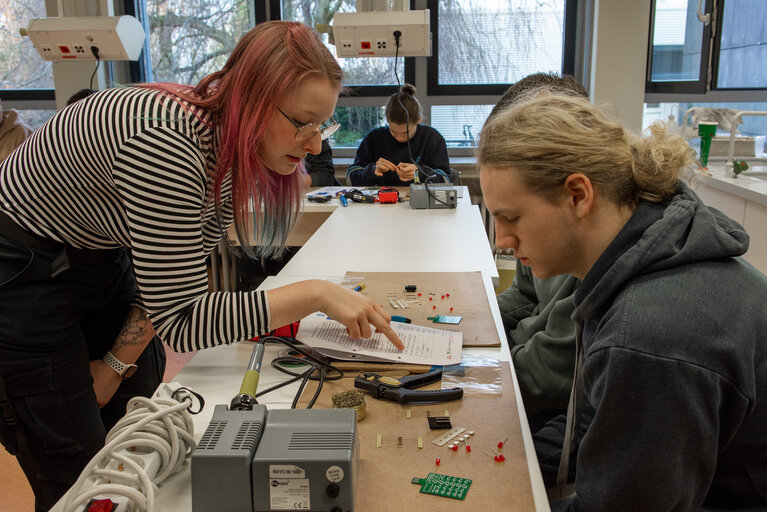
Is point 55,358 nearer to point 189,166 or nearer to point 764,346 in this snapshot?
point 189,166

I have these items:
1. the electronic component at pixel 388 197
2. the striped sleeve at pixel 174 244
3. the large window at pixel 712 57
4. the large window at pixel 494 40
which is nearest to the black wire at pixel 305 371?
the striped sleeve at pixel 174 244

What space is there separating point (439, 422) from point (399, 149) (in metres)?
3.24

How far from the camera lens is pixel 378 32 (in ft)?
9.05

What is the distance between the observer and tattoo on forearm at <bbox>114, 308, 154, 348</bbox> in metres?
1.35

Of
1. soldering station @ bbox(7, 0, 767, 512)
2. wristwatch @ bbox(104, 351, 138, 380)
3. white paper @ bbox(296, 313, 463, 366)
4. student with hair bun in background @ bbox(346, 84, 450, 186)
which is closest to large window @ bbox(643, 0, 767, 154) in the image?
student with hair bun in background @ bbox(346, 84, 450, 186)

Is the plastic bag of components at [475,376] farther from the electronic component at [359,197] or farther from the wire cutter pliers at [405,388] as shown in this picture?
the electronic component at [359,197]

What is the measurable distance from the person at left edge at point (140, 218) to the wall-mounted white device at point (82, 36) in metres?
2.50

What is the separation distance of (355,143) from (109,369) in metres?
3.93

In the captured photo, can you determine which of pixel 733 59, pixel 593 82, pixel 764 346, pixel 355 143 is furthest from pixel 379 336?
pixel 733 59

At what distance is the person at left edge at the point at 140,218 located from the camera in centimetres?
103

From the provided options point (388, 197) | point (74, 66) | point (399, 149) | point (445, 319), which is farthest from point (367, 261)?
point (74, 66)

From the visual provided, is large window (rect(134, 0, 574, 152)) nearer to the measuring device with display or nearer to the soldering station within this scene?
the soldering station

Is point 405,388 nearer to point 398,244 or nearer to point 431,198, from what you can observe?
point 398,244

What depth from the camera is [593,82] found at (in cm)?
430
